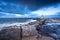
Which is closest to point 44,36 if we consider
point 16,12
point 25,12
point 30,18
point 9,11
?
point 30,18

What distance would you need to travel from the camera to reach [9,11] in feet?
5.79

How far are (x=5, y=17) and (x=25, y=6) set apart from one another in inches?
16.5

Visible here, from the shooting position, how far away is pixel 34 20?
1.79 metres

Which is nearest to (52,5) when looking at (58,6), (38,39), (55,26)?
(58,6)

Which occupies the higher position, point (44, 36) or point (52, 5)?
point (52, 5)

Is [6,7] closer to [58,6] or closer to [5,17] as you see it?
[5,17]

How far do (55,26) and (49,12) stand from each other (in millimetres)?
282

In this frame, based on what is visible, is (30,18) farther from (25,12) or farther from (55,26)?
(55,26)

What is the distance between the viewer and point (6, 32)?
5.66 ft

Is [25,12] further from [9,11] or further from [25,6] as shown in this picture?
[9,11]

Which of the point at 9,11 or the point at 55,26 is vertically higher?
the point at 9,11

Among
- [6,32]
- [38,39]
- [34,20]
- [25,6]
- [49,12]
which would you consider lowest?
[38,39]

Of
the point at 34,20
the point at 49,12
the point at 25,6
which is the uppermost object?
the point at 25,6

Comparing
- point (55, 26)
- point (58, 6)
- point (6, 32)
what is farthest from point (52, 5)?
point (6, 32)
